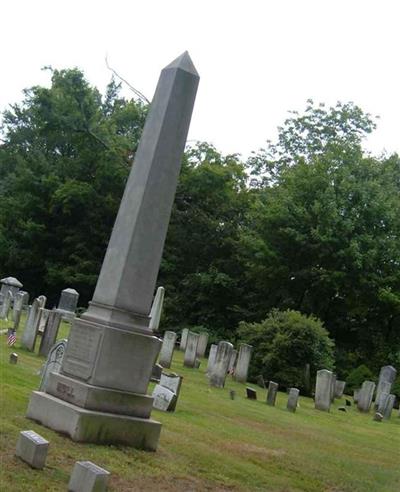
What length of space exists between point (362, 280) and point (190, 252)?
492 inches

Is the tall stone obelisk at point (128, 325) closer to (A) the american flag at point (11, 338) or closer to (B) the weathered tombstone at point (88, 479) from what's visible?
(B) the weathered tombstone at point (88, 479)

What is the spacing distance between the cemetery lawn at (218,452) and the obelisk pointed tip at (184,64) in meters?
4.47

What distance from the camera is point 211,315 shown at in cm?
3656

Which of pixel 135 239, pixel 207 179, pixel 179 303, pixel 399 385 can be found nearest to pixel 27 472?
pixel 135 239

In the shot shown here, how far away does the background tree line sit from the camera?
31781mm

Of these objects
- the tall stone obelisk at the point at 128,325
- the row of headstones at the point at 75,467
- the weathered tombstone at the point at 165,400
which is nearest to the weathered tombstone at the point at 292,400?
the weathered tombstone at the point at 165,400

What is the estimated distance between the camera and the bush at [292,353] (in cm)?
2191

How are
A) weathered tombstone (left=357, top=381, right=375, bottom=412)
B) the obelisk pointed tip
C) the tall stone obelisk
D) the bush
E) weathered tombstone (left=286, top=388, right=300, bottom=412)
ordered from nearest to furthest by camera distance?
the tall stone obelisk → the obelisk pointed tip → weathered tombstone (left=286, top=388, right=300, bottom=412) → weathered tombstone (left=357, top=381, right=375, bottom=412) → the bush

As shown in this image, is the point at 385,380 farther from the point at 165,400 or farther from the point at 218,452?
the point at 218,452

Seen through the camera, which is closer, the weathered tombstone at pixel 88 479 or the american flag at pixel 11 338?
the weathered tombstone at pixel 88 479

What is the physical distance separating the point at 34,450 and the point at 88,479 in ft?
2.57

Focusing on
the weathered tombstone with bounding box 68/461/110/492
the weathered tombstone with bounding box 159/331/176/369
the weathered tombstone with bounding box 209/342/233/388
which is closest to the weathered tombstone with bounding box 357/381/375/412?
the weathered tombstone with bounding box 209/342/233/388

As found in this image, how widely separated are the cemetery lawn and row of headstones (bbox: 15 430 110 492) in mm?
90

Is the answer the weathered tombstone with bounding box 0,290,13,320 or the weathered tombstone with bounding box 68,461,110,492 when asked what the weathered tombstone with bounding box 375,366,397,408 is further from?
the weathered tombstone with bounding box 68,461,110,492
